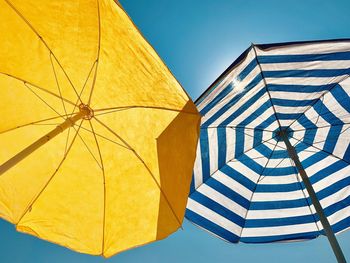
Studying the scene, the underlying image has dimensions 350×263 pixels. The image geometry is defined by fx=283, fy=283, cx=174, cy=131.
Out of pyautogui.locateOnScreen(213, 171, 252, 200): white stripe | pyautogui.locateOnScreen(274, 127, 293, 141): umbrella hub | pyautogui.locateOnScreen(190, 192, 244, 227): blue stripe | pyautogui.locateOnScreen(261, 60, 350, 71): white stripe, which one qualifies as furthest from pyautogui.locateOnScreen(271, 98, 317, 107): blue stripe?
pyautogui.locateOnScreen(190, 192, 244, 227): blue stripe

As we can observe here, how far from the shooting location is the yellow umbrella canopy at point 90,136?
8.11 ft

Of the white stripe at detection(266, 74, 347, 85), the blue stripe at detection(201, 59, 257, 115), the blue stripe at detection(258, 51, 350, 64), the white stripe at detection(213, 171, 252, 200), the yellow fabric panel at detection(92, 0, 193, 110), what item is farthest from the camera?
the white stripe at detection(213, 171, 252, 200)

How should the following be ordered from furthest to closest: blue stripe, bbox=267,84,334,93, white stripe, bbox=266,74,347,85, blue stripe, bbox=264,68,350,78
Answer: blue stripe, bbox=267,84,334,93
white stripe, bbox=266,74,347,85
blue stripe, bbox=264,68,350,78

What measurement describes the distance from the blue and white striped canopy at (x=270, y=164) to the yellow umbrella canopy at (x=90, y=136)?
45.0 inches

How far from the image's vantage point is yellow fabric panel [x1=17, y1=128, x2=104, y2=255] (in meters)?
2.69

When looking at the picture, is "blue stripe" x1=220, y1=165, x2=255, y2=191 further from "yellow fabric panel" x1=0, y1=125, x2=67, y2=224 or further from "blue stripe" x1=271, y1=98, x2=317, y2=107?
"yellow fabric panel" x1=0, y1=125, x2=67, y2=224

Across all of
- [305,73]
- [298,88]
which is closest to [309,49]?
[305,73]

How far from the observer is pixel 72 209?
2771 millimetres

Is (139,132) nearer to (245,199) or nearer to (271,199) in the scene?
(245,199)

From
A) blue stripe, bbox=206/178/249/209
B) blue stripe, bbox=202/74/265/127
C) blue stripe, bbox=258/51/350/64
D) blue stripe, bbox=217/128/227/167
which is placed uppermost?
blue stripe, bbox=258/51/350/64

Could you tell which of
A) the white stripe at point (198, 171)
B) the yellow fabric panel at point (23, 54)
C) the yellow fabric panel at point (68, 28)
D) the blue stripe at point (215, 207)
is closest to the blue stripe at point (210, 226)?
the blue stripe at point (215, 207)

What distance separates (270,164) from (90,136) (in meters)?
2.97

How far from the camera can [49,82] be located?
9.12 ft

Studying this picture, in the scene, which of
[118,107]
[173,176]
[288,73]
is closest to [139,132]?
[118,107]
